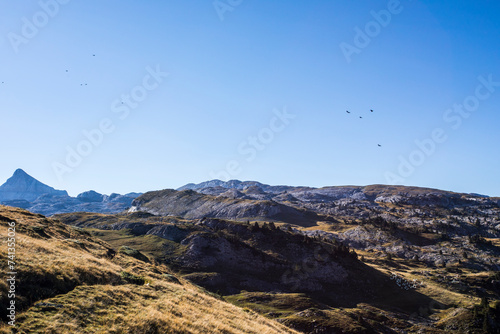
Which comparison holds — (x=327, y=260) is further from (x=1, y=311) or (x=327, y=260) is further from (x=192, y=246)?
(x=1, y=311)

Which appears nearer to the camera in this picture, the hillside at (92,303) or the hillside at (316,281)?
the hillside at (92,303)

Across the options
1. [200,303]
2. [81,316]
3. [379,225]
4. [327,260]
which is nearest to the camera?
[81,316]

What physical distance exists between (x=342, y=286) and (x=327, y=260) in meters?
10.0

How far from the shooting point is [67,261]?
27938mm

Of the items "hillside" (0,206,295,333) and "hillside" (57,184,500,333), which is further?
"hillside" (57,184,500,333)

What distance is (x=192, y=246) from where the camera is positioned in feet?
324

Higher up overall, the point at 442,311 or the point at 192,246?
the point at 192,246

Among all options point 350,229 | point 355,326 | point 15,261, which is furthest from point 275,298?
point 350,229

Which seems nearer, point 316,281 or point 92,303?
point 92,303

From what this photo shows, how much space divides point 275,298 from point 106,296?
56.1 metres

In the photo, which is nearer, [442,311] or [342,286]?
[442,311]

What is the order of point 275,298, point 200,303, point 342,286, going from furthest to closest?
1. point 342,286
2. point 275,298
3. point 200,303

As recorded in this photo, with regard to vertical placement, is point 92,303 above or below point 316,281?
above

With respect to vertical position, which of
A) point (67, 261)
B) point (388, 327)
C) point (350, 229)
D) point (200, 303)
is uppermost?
point (350, 229)
